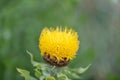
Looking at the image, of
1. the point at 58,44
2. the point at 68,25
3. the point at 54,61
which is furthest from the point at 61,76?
the point at 68,25

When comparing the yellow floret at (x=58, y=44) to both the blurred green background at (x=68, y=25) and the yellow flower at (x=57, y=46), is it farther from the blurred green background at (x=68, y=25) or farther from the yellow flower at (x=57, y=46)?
the blurred green background at (x=68, y=25)

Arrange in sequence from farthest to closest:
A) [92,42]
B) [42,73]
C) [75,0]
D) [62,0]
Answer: [92,42] < [62,0] < [75,0] < [42,73]

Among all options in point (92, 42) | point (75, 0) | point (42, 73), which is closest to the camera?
point (42, 73)

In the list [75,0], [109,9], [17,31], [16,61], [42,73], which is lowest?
[42,73]

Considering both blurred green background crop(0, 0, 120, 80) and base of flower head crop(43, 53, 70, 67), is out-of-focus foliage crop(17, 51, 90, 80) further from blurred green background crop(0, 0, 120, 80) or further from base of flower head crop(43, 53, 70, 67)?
blurred green background crop(0, 0, 120, 80)

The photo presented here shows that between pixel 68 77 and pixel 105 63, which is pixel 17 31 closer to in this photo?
pixel 105 63

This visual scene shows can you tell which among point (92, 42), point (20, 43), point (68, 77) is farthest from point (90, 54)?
point (68, 77)

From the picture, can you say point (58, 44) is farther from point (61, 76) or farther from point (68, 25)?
point (68, 25)
